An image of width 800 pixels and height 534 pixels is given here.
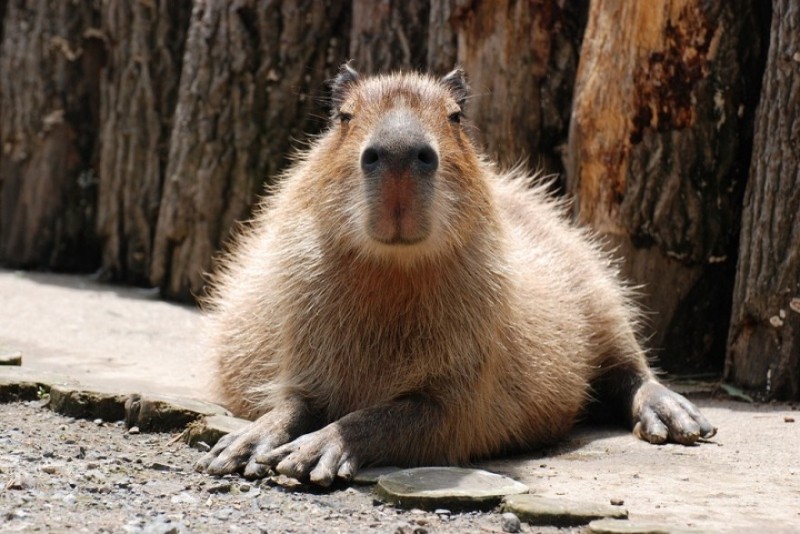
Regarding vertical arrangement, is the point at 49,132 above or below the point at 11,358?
above

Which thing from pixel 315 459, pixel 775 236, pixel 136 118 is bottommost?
pixel 315 459

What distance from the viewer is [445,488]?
3.47 meters

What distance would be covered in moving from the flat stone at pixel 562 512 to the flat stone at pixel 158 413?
4.83ft

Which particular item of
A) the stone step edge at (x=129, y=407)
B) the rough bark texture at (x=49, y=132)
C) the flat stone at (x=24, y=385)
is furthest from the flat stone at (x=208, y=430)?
the rough bark texture at (x=49, y=132)

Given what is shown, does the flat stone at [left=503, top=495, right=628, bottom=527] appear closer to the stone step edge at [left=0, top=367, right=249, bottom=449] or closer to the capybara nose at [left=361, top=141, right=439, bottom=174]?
the capybara nose at [left=361, top=141, right=439, bottom=174]

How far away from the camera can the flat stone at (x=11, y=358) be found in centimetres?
500

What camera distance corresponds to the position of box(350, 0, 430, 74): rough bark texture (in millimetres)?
6285

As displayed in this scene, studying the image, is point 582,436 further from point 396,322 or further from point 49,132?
point 49,132

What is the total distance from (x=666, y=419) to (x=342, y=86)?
177 centimetres

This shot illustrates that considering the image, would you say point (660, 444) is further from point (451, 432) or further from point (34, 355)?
point (34, 355)

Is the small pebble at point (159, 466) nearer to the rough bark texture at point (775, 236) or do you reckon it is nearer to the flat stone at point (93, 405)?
the flat stone at point (93, 405)

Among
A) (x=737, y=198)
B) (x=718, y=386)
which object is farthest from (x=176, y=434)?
(x=737, y=198)

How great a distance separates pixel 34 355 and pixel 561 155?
270cm

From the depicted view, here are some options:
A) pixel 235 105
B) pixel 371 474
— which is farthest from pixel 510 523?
pixel 235 105
